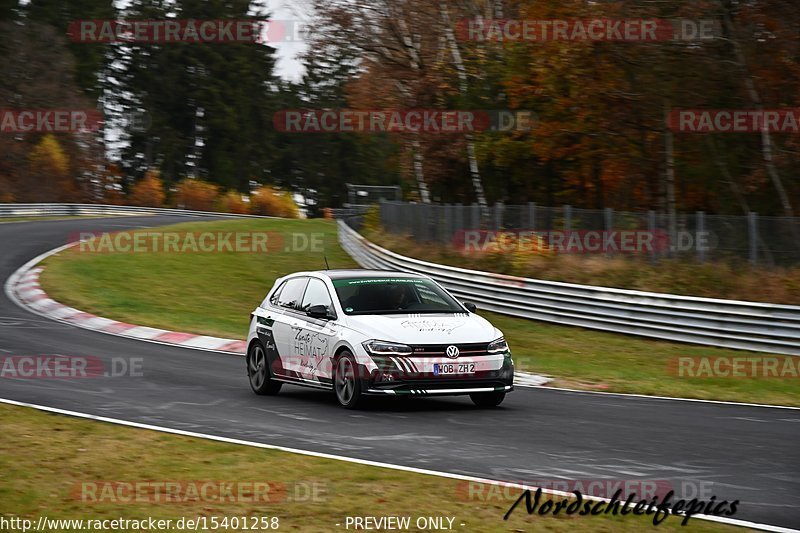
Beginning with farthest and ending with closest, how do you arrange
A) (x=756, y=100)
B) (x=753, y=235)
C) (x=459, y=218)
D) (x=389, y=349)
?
(x=459, y=218)
(x=756, y=100)
(x=753, y=235)
(x=389, y=349)

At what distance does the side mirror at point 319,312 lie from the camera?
12.8 meters

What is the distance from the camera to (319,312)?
505 inches

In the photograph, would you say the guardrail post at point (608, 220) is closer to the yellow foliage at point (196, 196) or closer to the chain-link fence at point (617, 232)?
the chain-link fence at point (617, 232)

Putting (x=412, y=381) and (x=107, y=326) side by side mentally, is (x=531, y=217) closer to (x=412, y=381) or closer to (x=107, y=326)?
(x=107, y=326)

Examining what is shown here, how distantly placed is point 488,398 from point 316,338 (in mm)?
2033

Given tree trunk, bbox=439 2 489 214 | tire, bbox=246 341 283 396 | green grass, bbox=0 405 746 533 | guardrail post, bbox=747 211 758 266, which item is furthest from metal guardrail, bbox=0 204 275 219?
green grass, bbox=0 405 746 533

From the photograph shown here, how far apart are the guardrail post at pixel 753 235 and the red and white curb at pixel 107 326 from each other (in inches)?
301

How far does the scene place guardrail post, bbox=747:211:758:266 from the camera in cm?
2227

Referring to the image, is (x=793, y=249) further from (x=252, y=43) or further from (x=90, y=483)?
(x=252, y=43)

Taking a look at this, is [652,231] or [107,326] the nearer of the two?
[107,326]

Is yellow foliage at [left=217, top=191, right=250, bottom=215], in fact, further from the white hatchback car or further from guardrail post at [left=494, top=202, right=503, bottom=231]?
the white hatchback car

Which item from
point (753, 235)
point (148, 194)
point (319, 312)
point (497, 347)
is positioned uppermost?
point (148, 194)

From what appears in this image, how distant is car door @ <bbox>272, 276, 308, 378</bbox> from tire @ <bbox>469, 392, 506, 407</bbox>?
2.10 meters

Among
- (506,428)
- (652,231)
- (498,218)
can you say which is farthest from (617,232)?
(506,428)
